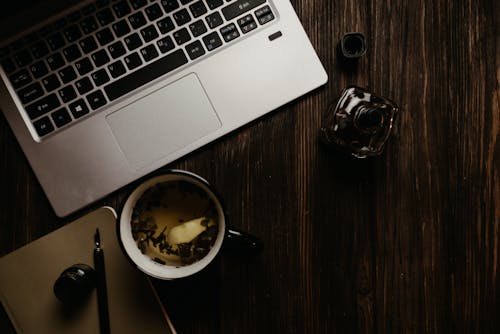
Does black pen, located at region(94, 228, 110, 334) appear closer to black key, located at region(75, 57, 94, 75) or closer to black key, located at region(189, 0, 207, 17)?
black key, located at region(75, 57, 94, 75)

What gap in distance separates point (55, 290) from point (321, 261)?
0.39 meters

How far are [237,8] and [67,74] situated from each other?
27cm

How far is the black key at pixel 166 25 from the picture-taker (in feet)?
2.69

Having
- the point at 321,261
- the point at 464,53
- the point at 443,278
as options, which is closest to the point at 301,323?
the point at 321,261

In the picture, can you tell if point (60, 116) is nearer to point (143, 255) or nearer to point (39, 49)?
point (39, 49)

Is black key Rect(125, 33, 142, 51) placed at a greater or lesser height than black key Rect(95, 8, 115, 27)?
lesser

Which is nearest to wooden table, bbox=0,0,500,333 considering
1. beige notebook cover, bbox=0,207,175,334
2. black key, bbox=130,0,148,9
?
beige notebook cover, bbox=0,207,175,334

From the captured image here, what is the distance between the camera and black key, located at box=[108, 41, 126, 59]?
0.81 meters

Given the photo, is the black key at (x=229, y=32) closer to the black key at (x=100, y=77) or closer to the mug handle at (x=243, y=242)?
the black key at (x=100, y=77)

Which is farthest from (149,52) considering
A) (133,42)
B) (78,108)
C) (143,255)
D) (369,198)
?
(369,198)

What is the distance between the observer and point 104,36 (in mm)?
816

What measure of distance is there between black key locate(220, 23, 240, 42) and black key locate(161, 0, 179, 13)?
77 mm

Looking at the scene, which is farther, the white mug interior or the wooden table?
the wooden table

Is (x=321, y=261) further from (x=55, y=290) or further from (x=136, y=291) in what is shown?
(x=55, y=290)
